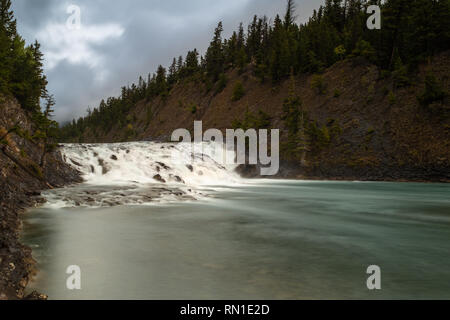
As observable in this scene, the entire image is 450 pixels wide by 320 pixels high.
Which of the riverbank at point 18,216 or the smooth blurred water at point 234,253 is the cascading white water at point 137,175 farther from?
the smooth blurred water at point 234,253

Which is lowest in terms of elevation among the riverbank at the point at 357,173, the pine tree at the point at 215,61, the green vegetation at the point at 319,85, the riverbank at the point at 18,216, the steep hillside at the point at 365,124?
the riverbank at the point at 357,173

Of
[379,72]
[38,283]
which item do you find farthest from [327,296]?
[379,72]

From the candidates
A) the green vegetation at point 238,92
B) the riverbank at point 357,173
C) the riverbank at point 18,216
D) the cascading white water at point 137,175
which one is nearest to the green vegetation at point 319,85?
the riverbank at point 357,173

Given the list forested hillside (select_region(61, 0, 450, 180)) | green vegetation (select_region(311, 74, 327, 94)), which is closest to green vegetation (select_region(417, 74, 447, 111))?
forested hillside (select_region(61, 0, 450, 180))

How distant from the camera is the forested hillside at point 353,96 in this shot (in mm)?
28500

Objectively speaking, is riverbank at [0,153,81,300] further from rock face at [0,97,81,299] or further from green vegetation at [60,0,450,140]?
green vegetation at [60,0,450,140]

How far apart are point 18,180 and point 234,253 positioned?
11.9 metres

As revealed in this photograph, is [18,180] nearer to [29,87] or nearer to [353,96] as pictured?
[29,87]

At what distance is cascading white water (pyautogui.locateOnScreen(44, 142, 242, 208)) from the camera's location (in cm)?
1256

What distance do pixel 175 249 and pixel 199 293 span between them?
2263mm

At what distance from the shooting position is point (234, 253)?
19.1 ft

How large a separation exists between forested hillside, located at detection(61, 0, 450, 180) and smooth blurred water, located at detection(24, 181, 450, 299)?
20.6 m

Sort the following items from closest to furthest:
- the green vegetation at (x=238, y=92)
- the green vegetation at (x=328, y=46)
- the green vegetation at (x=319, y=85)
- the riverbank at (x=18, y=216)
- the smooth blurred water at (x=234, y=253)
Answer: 1. the riverbank at (x=18, y=216)
2. the smooth blurred water at (x=234, y=253)
3. the green vegetation at (x=328, y=46)
4. the green vegetation at (x=319, y=85)
5. the green vegetation at (x=238, y=92)

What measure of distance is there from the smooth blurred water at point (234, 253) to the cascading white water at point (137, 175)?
210 centimetres
